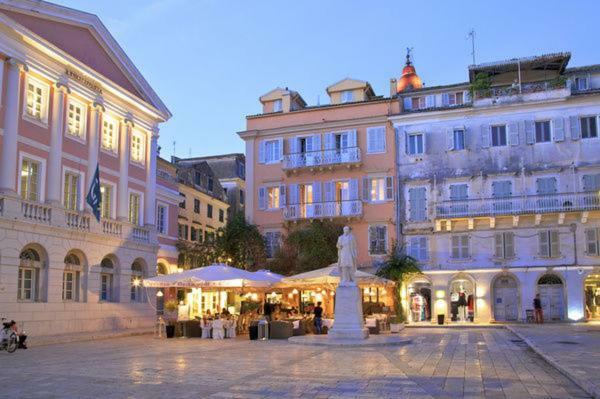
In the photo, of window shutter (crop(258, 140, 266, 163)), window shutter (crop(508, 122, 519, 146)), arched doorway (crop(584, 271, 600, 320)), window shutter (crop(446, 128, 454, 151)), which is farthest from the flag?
arched doorway (crop(584, 271, 600, 320))

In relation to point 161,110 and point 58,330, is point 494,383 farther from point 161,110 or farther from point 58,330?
point 161,110

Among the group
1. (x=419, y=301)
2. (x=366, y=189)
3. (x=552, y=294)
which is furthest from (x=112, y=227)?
(x=552, y=294)

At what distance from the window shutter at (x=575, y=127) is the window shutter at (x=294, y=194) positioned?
15.8 metres

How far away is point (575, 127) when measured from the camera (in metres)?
35.2

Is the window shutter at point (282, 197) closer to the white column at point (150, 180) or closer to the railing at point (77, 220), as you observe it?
the white column at point (150, 180)

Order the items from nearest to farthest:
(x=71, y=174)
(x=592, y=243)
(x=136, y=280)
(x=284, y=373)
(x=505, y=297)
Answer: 1. (x=284, y=373)
2. (x=71, y=174)
3. (x=136, y=280)
4. (x=592, y=243)
5. (x=505, y=297)

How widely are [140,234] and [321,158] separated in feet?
41.6

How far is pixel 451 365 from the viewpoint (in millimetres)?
14609

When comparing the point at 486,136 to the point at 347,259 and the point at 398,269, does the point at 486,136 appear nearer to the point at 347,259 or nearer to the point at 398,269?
the point at 398,269

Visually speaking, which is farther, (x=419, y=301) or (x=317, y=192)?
(x=317, y=192)

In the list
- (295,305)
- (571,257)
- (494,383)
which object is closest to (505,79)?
(571,257)

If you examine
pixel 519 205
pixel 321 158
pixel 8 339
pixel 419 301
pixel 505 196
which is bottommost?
pixel 8 339

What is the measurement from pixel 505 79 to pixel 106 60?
23125 mm

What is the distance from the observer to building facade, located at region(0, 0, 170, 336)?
22500 millimetres
